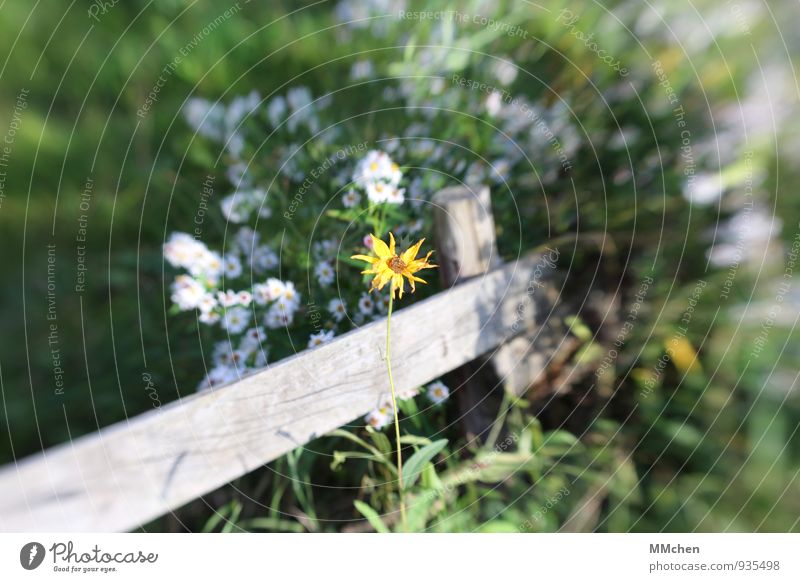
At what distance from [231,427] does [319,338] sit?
0.50ft

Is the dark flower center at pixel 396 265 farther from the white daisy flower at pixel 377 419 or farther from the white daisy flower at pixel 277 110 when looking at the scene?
the white daisy flower at pixel 277 110

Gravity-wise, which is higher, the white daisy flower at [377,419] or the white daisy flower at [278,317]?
the white daisy flower at [278,317]

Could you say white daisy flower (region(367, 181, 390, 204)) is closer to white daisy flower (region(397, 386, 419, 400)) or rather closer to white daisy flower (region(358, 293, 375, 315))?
white daisy flower (region(358, 293, 375, 315))

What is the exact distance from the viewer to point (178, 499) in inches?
29.3

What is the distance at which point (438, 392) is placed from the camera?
0.94 metres

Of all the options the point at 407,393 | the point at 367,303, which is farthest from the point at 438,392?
the point at 367,303

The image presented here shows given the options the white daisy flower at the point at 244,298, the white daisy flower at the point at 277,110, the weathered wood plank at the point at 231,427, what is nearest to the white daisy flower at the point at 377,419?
the weathered wood plank at the point at 231,427

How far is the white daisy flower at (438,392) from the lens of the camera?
93 cm

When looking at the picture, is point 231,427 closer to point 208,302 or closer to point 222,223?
point 208,302

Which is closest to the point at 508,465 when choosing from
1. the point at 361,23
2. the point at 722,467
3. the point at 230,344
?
the point at 722,467

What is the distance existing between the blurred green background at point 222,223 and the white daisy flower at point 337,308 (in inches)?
8.0

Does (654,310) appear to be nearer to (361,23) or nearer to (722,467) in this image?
(722,467)

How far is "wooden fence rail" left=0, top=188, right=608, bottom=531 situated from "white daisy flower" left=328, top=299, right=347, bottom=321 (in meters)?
0.06

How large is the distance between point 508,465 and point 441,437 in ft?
0.41
